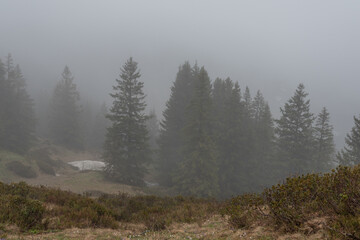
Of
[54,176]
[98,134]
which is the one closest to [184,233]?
[54,176]

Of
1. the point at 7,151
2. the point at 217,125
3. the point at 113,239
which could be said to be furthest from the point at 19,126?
the point at 113,239

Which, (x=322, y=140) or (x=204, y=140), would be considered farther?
(x=322, y=140)

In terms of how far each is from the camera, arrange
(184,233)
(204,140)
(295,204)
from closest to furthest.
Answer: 1. (295,204)
2. (184,233)
3. (204,140)

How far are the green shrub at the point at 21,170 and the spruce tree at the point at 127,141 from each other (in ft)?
30.3

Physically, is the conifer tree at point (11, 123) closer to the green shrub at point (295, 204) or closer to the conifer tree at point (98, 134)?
the conifer tree at point (98, 134)

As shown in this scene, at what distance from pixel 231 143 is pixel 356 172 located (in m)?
25.6

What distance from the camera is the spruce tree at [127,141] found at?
27047mm

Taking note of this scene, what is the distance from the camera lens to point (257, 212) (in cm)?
623

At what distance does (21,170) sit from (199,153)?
866 inches

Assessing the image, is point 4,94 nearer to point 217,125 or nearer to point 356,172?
point 217,125

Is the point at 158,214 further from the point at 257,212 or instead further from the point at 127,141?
the point at 127,141

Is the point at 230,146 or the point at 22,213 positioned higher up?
the point at 230,146

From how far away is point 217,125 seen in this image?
102ft

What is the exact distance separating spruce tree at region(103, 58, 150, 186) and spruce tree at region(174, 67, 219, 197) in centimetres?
538
